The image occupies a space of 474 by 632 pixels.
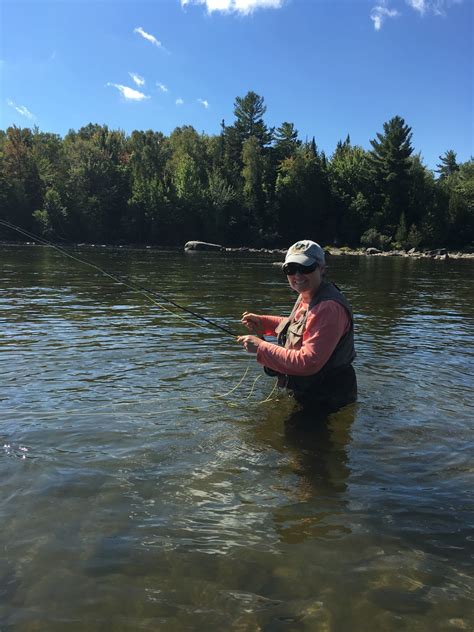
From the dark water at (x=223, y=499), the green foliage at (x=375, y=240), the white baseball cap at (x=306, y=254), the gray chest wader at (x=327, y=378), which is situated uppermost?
the green foliage at (x=375, y=240)

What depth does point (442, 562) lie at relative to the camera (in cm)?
369

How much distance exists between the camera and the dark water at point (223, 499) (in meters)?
3.24

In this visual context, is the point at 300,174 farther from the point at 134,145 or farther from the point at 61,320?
the point at 61,320

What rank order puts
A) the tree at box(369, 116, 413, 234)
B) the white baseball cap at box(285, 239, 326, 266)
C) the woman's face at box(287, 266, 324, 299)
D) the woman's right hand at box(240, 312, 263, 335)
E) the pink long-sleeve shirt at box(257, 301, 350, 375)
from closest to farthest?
1. the pink long-sleeve shirt at box(257, 301, 350, 375)
2. the white baseball cap at box(285, 239, 326, 266)
3. the woman's face at box(287, 266, 324, 299)
4. the woman's right hand at box(240, 312, 263, 335)
5. the tree at box(369, 116, 413, 234)

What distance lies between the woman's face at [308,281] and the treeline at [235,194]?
3149 inches

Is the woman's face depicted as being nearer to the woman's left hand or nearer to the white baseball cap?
the white baseball cap

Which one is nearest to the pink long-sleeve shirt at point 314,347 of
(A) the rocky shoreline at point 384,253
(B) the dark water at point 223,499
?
(B) the dark water at point 223,499

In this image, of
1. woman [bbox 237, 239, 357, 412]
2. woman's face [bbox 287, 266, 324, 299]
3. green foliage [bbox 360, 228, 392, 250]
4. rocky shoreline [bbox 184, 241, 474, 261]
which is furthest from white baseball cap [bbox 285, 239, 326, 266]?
green foliage [bbox 360, 228, 392, 250]

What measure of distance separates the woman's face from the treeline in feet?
262

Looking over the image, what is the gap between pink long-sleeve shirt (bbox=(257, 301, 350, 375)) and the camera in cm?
516

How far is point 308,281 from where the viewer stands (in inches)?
215

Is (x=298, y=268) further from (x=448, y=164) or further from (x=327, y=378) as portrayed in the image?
(x=448, y=164)

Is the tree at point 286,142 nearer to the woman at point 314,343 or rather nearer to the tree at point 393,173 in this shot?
the tree at point 393,173

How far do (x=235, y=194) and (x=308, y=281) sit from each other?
91.0 meters
